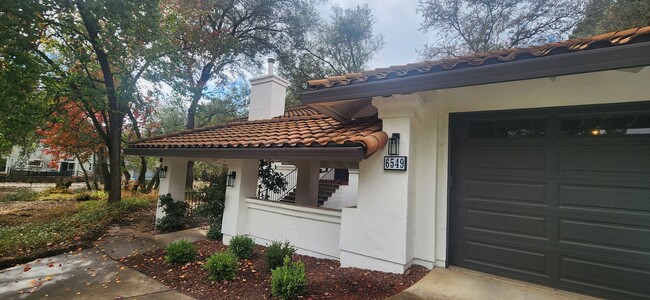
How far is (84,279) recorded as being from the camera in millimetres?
4570

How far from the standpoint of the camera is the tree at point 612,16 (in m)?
9.47

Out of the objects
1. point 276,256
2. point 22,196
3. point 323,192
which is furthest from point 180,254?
point 22,196

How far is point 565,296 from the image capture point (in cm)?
346

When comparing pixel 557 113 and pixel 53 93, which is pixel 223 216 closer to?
pixel 557 113

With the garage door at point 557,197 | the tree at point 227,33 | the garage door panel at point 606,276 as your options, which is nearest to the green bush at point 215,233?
the garage door at point 557,197

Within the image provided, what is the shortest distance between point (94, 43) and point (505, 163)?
12270 mm

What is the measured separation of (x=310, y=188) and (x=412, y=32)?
1192 cm

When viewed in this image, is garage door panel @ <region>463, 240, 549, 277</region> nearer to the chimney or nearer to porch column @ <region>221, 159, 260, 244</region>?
porch column @ <region>221, 159, 260, 244</region>

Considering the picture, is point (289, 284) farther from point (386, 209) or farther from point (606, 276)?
point (606, 276)

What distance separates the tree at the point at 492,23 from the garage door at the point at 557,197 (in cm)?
1266

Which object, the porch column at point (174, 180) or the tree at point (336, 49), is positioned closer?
the porch column at point (174, 180)

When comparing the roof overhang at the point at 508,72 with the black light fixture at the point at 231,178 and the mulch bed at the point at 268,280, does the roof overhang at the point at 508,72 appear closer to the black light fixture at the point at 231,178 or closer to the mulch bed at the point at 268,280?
the mulch bed at the point at 268,280

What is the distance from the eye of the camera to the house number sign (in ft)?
13.5

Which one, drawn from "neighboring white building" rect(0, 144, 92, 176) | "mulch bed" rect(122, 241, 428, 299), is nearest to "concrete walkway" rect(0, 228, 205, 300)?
"mulch bed" rect(122, 241, 428, 299)
